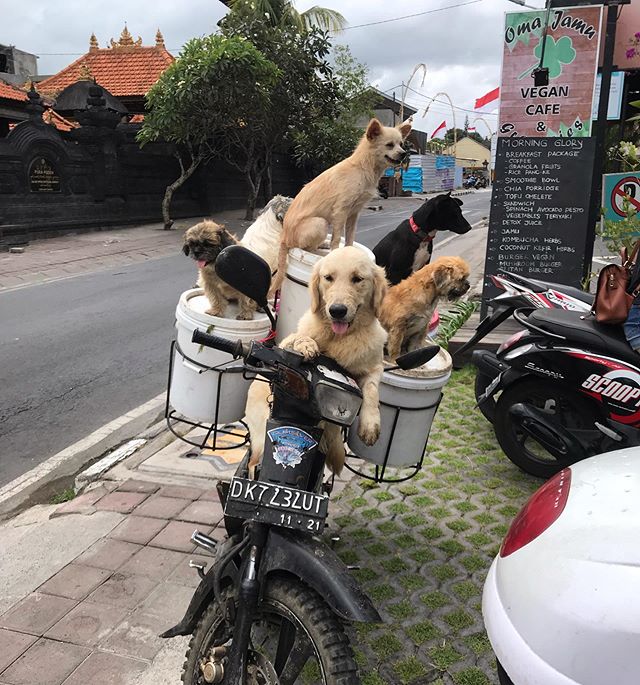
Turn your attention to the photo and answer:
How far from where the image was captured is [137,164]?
20047mm

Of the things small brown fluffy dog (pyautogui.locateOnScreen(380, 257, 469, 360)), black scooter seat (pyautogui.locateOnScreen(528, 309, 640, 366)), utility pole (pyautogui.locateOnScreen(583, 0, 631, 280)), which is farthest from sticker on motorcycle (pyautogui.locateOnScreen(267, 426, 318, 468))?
utility pole (pyautogui.locateOnScreen(583, 0, 631, 280))

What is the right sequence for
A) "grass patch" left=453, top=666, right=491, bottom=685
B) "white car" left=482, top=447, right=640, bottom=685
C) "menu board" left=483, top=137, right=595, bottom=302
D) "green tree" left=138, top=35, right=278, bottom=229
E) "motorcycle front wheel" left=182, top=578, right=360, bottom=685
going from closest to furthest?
"white car" left=482, top=447, right=640, bottom=685 < "motorcycle front wheel" left=182, top=578, right=360, bottom=685 < "grass patch" left=453, top=666, right=491, bottom=685 < "menu board" left=483, top=137, right=595, bottom=302 < "green tree" left=138, top=35, right=278, bottom=229

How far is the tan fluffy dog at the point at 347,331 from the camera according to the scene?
2221 millimetres

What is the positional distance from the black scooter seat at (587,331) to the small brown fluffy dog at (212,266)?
1.86 metres

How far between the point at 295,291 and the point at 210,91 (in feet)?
50.7

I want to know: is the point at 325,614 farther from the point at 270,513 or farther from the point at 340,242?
the point at 340,242

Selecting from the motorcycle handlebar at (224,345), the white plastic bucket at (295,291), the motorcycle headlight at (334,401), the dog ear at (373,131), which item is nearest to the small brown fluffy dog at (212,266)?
the white plastic bucket at (295,291)

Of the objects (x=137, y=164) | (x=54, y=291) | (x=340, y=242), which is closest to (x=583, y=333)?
(x=340, y=242)

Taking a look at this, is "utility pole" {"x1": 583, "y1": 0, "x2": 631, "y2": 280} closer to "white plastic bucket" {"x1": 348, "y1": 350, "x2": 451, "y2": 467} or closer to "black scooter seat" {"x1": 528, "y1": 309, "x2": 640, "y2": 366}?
"black scooter seat" {"x1": 528, "y1": 309, "x2": 640, "y2": 366}

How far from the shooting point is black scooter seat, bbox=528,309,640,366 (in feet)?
11.6

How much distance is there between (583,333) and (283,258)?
1.89 metres

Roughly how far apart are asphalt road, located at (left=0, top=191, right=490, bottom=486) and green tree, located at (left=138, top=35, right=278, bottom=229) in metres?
7.16

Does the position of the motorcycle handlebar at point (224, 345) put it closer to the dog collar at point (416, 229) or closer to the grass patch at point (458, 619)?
the grass patch at point (458, 619)

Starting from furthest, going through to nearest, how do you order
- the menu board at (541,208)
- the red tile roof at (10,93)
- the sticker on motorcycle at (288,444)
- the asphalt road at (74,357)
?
the red tile roof at (10,93), the menu board at (541,208), the asphalt road at (74,357), the sticker on motorcycle at (288,444)
